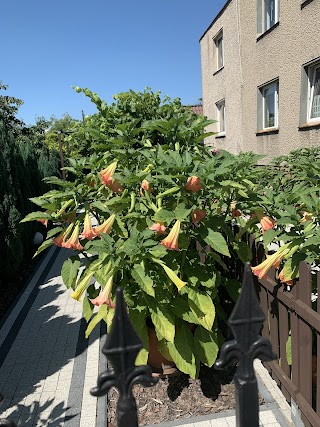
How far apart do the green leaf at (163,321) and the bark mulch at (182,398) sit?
2.07ft

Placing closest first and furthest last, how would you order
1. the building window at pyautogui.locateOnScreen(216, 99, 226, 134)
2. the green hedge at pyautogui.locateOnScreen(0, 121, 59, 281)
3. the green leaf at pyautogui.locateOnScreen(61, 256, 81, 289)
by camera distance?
the green leaf at pyautogui.locateOnScreen(61, 256, 81, 289), the green hedge at pyautogui.locateOnScreen(0, 121, 59, 281), the building window at pyautogui.locateOnScreen(216, 99, 226, 134)

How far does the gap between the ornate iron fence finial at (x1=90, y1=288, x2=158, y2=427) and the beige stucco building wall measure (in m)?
7.30

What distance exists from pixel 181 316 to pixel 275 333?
70cm

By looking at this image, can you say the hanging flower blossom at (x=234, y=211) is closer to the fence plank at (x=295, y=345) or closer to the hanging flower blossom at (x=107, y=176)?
the fence plank at (x=295, y=345)

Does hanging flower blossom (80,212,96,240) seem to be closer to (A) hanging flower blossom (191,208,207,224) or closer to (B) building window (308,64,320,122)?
(A) hanging flower blossom (191,208,207,224)

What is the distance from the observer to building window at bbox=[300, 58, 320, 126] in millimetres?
7355

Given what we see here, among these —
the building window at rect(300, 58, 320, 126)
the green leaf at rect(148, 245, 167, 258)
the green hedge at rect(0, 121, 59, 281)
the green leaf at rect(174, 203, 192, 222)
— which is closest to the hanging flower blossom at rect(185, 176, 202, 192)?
the green leaf at rect(174, 203, 192, 222)

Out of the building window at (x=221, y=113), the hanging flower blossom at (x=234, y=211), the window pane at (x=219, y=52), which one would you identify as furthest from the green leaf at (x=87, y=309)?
the window pane at (x=219, y=52)

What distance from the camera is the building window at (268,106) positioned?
357 inches

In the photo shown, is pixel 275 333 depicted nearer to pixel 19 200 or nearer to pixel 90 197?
pixel 90 197

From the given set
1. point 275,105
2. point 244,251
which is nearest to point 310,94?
point 275,105

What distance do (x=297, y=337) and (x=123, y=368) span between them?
1.48 meters

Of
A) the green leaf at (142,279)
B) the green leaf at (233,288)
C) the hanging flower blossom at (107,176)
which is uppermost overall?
the hanging flower blossom at (107,176)

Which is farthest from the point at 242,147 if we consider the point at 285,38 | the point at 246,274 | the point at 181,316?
the point at 246,274
